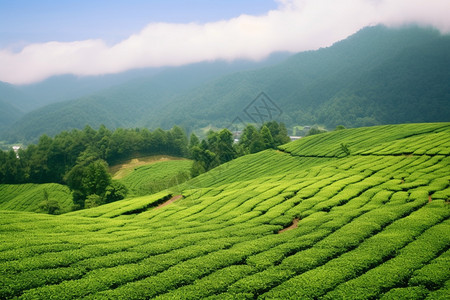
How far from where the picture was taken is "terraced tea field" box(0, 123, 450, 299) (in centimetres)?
1138

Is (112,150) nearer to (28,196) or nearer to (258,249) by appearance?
(28,196)

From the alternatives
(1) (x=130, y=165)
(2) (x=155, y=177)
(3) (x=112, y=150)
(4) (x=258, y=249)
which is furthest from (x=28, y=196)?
(4) (x=258, y=249)

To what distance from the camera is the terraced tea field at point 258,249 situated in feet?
37.3

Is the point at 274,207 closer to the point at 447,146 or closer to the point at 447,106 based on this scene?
the point at 447,146

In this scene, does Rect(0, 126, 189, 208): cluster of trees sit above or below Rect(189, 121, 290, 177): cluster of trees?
above

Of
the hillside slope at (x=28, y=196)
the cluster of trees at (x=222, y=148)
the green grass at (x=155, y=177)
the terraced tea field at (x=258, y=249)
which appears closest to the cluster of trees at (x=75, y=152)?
the hillside slope at (x=28, y=196)

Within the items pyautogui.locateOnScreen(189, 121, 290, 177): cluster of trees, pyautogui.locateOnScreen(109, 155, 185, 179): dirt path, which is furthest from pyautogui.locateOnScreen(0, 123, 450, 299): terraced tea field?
pyautogui.locateOnScreen(109, 155, 185, 179): dirt path

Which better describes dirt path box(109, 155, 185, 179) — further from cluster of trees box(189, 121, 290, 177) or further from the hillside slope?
cluster of trees box(189, 121, 290, 177)

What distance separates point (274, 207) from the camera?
2444cm

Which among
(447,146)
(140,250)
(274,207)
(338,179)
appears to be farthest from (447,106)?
(140,250)

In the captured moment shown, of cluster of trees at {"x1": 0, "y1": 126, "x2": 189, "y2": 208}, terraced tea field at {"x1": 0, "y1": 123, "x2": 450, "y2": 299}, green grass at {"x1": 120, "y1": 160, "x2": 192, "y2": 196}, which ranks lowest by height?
green grass at {"x1": 120, "y1": 160, "x2": 192, "y2": 196}

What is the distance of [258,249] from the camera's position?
1543 cm

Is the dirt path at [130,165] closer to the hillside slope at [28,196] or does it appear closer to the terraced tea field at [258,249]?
the hillside slope at [28,196]

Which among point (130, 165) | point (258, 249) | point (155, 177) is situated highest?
point (258, 249)
